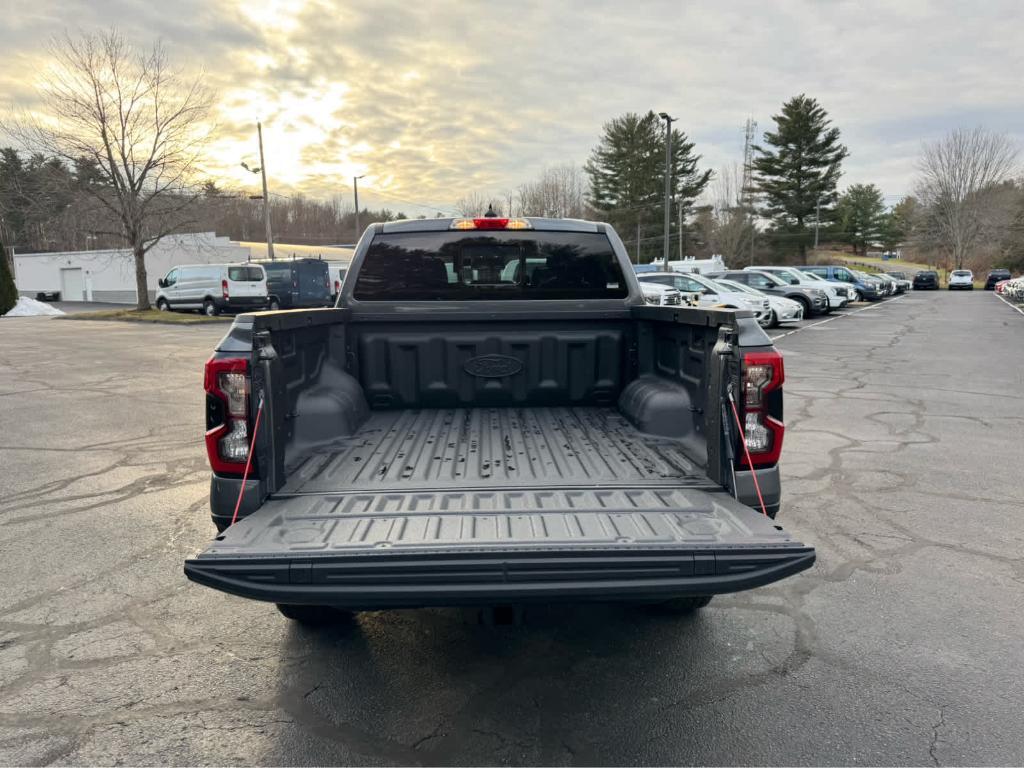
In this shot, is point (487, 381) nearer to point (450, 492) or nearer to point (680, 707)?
point (450, 492)

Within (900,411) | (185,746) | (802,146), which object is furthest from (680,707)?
(802,146)

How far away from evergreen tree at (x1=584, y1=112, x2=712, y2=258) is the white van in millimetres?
44394

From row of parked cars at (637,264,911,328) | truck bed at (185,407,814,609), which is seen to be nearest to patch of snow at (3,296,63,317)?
row of parked cars at (637,264,911,328)

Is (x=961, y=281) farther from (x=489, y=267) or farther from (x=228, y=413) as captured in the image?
(x=228, y=413)

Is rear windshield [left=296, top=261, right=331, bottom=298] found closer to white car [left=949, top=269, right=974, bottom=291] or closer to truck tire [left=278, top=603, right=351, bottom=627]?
truck tire [left=278, top=603, right=351, bottom=627]

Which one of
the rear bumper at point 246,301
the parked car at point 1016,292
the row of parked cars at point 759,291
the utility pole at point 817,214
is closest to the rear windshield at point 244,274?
the rear bumper at point 246,301

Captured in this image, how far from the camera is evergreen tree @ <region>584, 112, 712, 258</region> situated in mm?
65812

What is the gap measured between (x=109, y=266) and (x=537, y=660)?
50046mm

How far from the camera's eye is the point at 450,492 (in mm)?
2785

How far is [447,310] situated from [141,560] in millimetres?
2458

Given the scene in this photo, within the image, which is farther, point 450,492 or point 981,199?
point 981,199

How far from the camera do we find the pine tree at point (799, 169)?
2685 inches

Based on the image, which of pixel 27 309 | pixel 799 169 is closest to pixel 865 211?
pixel 799 169

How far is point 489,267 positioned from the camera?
4.36 m
